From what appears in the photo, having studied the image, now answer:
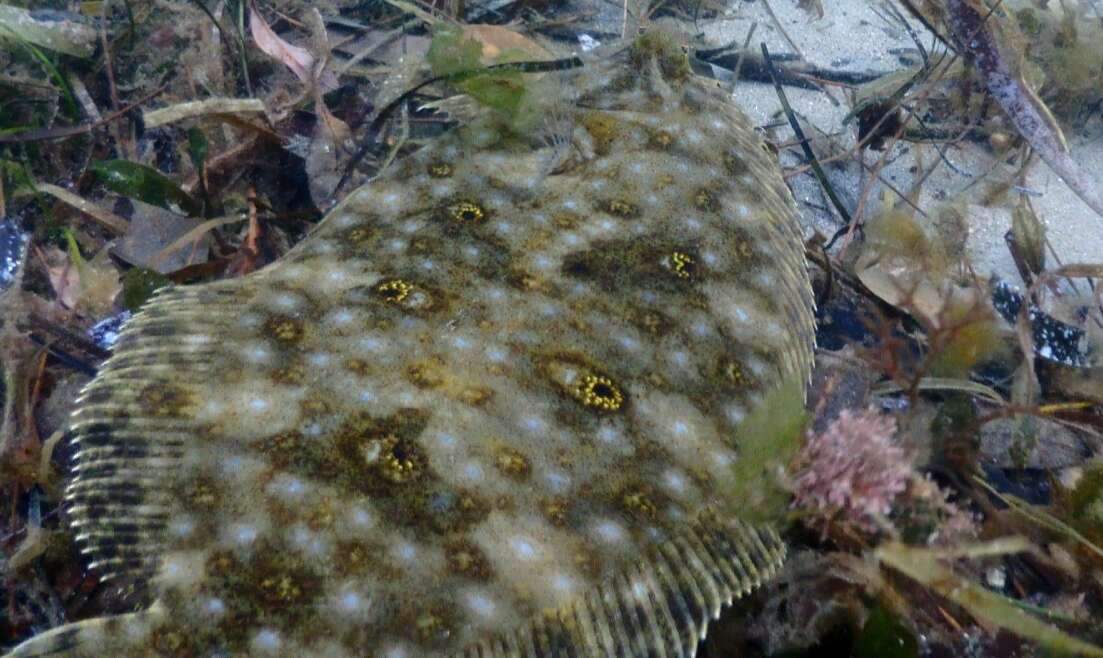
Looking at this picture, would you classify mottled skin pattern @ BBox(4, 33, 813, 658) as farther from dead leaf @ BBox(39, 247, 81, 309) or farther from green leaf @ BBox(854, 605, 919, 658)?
dead leaf @ BBox(39, 247, 81, 309)

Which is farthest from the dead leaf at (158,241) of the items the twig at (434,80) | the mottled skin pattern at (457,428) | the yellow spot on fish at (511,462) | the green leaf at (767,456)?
the green leaf at (767,456)

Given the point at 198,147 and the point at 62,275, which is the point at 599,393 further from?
the point at 62,275

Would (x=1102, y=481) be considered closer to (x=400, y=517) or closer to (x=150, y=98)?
(x=400, y=517)

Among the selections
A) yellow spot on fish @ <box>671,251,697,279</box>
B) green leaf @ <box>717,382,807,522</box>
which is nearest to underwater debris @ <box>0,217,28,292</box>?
yellow spot on fish @ <box>671,251,697,279</box>

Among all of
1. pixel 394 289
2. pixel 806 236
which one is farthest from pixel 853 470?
pixel 806 236

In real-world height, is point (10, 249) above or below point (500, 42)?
below

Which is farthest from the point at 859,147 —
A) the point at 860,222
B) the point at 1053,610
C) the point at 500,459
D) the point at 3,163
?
the point at 3,163
